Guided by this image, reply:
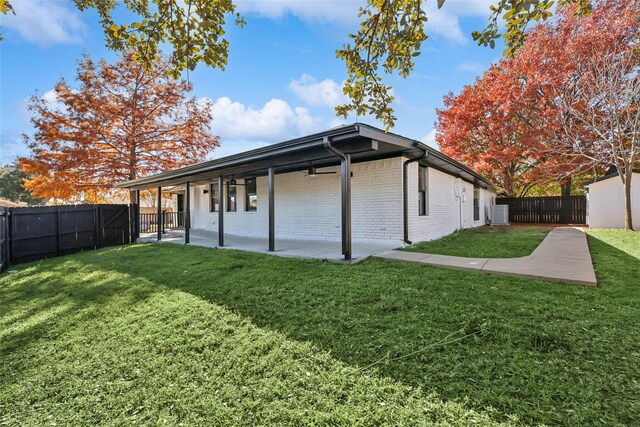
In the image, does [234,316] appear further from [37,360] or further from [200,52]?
[200,52]

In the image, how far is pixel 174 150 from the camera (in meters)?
Answer: 15.7

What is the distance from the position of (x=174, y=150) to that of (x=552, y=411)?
56.8 ft

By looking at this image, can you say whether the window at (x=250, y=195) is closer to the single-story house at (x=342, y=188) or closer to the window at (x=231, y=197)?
the single-story house at (x=342, y=188)

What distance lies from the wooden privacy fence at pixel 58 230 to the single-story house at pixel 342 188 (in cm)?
190

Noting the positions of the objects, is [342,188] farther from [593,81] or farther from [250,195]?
[593,81]

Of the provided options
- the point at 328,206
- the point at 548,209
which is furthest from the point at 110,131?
the point at 548,209

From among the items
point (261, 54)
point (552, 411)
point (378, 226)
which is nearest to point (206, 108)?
point (261, 54)

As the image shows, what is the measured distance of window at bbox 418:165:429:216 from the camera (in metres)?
8.54

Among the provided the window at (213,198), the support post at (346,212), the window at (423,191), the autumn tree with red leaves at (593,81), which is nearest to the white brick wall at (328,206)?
the window at (423,191)

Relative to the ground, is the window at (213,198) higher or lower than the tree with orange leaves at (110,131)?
lower

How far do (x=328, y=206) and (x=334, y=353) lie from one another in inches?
266

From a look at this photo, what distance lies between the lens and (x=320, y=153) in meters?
6.06

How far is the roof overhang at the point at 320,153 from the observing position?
5293mm

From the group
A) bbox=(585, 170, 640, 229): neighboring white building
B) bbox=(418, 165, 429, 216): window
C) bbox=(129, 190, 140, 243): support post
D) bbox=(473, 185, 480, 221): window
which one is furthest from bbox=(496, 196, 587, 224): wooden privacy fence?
bbox=(129, 190, 140, 243): support post
